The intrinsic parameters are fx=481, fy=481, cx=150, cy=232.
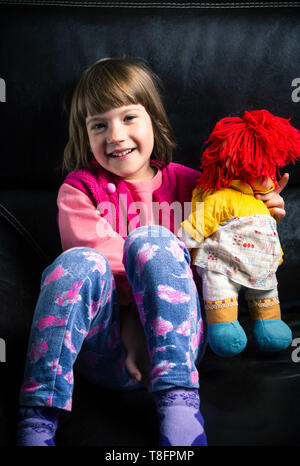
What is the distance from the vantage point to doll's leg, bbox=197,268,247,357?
89cm

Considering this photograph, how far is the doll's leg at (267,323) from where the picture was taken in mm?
947

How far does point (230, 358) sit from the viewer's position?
0.98 meters

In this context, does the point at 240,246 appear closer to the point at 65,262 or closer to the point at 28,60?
the point at 65,262

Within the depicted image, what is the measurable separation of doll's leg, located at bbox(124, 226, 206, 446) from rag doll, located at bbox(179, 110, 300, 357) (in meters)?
0.11

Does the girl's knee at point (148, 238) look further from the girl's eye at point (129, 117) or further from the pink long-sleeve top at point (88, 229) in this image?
the girl's eye at point (129, 117)

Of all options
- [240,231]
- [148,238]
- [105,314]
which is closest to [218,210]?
[240,231]

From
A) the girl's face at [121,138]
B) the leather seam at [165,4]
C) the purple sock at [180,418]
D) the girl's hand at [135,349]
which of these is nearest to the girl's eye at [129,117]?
the girl's face at [121,138]

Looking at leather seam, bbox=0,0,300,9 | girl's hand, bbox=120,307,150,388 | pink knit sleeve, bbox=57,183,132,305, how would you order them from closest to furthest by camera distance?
girl's hand, bbox=120,307,150,388 < pink knit sleeve, bbox=57,183,132,305 < leather seam, bbox=0,0,300,9

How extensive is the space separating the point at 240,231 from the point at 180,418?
37 cm

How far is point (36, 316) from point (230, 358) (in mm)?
422

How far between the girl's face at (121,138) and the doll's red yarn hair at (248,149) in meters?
0.14

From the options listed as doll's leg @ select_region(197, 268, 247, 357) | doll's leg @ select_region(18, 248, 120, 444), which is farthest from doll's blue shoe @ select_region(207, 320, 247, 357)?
doll's leg @ select_region(18, 248, 120, 444)

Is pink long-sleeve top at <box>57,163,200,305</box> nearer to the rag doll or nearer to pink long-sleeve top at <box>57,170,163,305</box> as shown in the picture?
pink long-sleeve top at <box>57,170,163,305</box>
